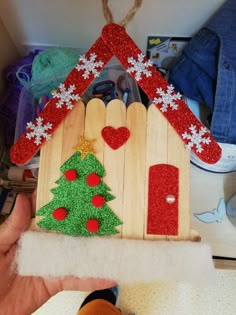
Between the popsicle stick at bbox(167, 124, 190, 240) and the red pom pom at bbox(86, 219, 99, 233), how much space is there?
132 mm

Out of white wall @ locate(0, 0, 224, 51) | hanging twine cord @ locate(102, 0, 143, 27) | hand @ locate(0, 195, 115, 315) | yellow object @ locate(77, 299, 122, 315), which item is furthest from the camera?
yellow object @ locate(77, 299, 122, 315)

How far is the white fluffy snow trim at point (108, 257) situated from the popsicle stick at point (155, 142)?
0.11 feet

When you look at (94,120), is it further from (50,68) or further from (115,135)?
(50,68)

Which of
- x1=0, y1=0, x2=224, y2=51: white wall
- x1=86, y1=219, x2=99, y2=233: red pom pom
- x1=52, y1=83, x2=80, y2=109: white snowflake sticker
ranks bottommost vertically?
x1=86, y1=219, x2=99, y2=233: red pom pom

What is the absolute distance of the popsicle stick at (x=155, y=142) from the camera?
54 cm

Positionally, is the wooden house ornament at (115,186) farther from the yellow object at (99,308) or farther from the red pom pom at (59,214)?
the yellow object at (99,308)

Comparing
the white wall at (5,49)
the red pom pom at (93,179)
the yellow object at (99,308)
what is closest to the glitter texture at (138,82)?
the red pom pom at (93,179)

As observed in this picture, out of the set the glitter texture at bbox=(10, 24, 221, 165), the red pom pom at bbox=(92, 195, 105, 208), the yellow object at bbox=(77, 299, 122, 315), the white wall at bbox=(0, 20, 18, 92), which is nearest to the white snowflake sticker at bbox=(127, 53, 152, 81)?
the glitter texture at bbox=(10, 24, 221, 165)

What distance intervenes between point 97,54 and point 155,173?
23 cm

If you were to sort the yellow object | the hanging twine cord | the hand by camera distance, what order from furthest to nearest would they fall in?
the yellow object → the hand → the hanging twine cord

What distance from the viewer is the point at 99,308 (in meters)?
0.93

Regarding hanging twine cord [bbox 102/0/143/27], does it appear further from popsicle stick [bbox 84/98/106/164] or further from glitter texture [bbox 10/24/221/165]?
popsicle stick [bbox 84/98/106/164]

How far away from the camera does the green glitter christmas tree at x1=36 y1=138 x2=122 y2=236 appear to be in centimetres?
54

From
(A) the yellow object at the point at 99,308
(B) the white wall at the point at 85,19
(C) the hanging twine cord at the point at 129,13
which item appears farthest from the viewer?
(A) the yellow object at the point at 99,308
